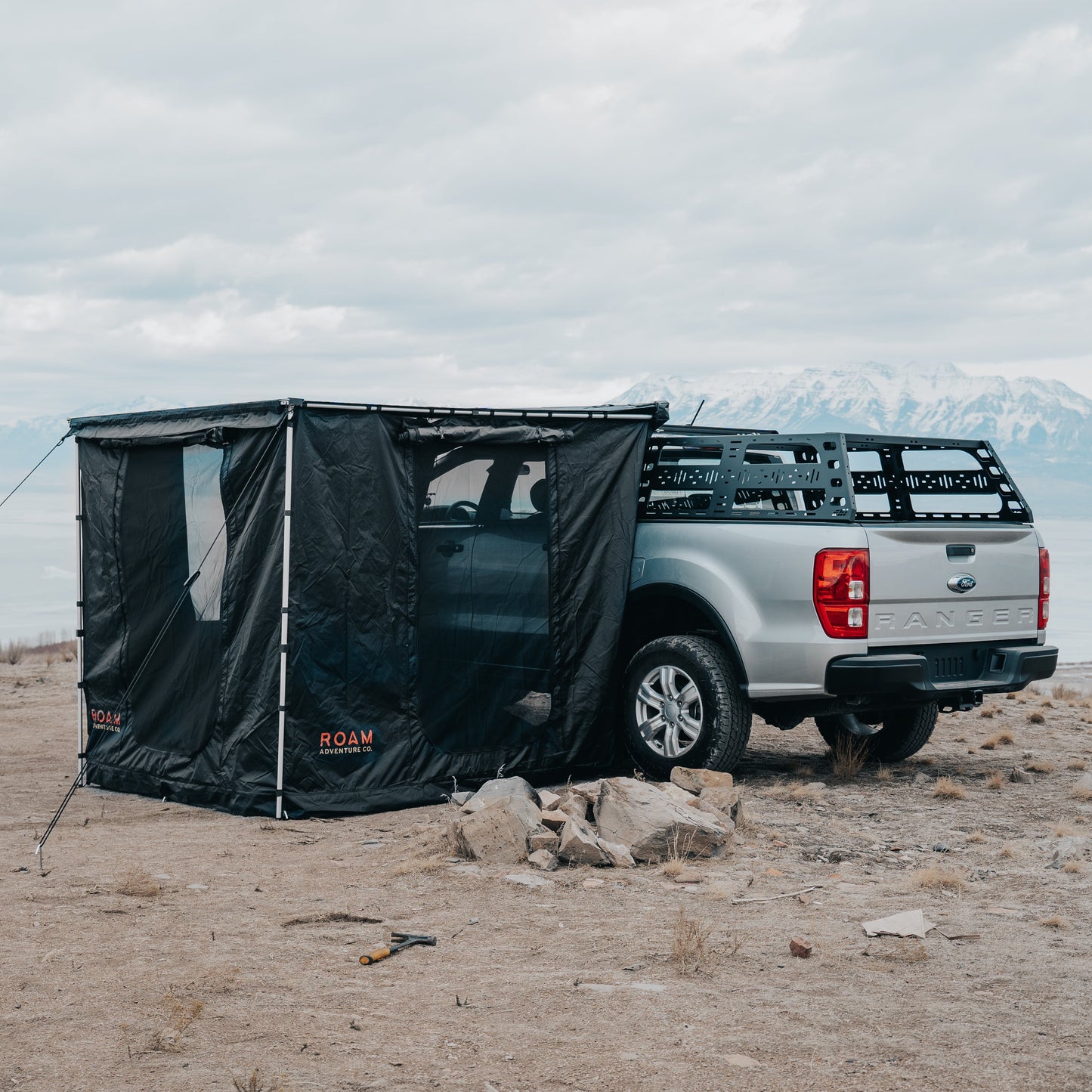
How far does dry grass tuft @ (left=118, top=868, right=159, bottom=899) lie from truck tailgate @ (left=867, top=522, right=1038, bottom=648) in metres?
4.25

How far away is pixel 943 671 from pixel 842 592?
3.31ft

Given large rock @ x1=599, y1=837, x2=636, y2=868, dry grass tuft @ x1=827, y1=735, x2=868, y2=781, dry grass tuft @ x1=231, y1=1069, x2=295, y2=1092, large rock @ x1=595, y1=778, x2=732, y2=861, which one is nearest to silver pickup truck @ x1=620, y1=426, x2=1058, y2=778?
dry grass tuft @ x1=827, y1=735, x2=868, y2=781

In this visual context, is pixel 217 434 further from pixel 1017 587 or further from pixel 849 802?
pixel 1017 587

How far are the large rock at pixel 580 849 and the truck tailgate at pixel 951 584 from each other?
2.37 meters

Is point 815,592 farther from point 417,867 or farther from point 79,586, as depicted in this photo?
point 79,586

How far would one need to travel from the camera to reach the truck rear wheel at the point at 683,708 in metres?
8.26

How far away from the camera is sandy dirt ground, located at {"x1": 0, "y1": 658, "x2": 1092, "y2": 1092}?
409 cm

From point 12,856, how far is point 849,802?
4.76 m

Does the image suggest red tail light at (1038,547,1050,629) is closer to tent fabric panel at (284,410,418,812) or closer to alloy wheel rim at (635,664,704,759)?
alloy wheel rim at (635,664,704,759)

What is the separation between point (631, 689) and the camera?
8719 mm

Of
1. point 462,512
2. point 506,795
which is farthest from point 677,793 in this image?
point 462,512

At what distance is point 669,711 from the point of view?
8.52 meters

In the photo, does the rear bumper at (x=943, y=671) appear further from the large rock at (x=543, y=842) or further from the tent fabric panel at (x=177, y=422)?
the tent fabric panel at (x=177, y=422)

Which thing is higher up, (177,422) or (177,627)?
(177,422)
